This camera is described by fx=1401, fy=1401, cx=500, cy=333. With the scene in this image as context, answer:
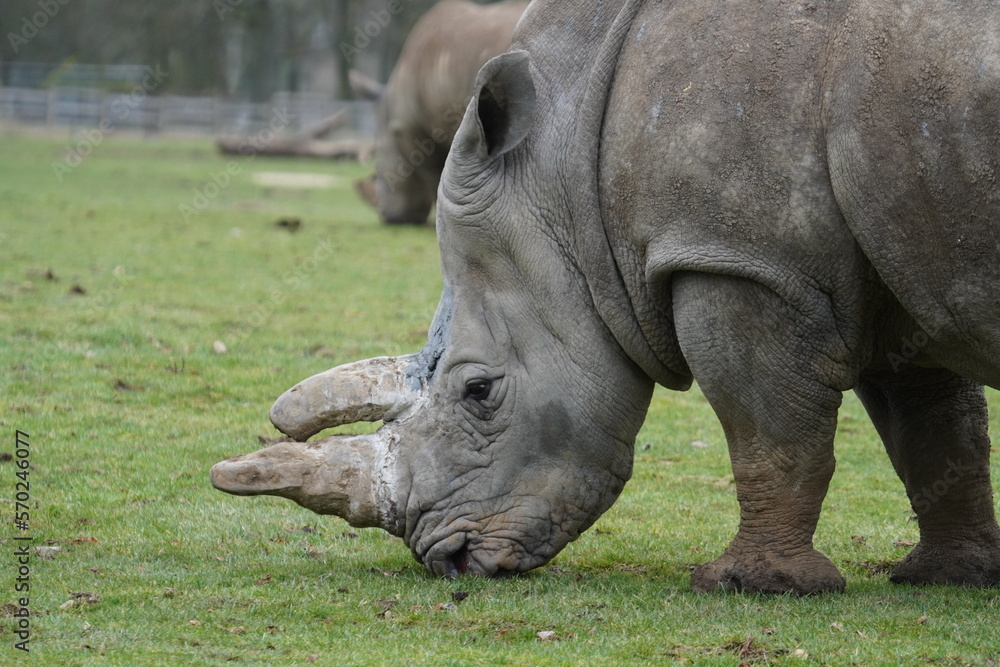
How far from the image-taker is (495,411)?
562 centimetres

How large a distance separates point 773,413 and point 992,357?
2.60 feet

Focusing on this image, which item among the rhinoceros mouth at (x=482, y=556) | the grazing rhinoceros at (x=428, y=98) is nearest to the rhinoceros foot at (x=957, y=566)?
the rhinoceros mouth at (x=482, y=556)

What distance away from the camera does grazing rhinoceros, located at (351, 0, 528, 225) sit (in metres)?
18.4

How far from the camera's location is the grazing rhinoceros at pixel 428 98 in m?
18.4

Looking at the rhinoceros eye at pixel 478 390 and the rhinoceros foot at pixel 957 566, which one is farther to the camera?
the rhinoceros foot at pixel 957 566

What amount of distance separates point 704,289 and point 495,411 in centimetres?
105

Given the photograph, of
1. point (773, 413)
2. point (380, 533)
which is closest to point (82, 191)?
point (380, 533)

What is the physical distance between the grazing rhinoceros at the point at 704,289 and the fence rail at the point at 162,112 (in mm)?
36894

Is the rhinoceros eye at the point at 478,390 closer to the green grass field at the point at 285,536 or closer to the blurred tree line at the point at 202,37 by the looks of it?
the green grass field at the point at 285,536

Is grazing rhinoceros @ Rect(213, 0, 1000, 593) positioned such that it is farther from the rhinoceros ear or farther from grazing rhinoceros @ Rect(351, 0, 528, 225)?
grazing rhinoceros @ Rect(351, 0, 528, 225)

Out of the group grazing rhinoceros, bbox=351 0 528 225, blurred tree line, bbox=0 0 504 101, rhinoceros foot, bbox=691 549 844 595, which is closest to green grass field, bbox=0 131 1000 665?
rhinoceros foot, bbox=691 549 844 595

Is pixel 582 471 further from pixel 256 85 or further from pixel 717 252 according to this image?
pixel 256 85

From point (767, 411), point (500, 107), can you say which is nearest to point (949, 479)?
point (767, 411)

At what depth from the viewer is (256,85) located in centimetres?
6003
